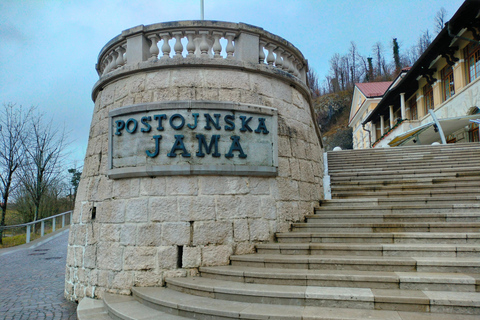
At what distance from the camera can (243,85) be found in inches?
242

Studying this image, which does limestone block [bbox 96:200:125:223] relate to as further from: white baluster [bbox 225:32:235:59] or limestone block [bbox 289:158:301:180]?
white baluster [bbox 225:32:235:59]

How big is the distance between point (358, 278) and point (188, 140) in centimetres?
313

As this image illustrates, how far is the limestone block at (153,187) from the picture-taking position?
5508mm

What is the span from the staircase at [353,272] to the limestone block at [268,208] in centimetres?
35

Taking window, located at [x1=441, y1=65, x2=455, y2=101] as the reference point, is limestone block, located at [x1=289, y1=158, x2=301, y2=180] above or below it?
below

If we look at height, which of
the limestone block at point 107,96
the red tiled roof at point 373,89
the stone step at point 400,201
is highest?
the red tiled roof at point 373,89

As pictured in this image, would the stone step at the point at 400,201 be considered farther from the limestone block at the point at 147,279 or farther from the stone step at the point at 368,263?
the limestone block at the point at 147,279

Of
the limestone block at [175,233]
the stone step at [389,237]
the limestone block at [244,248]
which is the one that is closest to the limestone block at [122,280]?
the limestone block at [175,233]

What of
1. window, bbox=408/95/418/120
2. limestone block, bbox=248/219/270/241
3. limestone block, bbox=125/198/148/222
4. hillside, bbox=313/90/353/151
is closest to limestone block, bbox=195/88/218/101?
limestone block, bbox=125/198/148/222

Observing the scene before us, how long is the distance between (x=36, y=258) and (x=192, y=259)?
861cm

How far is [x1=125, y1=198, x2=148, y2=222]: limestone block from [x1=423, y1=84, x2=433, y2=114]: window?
22.9m

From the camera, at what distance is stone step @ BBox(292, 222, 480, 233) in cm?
529

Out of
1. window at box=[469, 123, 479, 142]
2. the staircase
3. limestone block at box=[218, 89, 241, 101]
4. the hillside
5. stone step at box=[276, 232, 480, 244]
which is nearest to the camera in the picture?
the staircase

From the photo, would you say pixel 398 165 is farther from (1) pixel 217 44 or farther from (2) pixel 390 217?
(1) pixel 217 44
